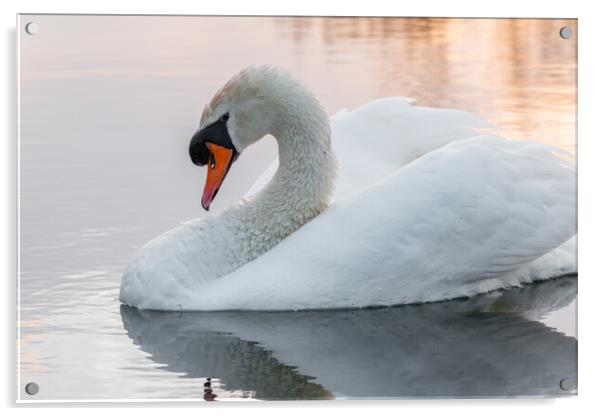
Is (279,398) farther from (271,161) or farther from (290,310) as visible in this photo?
(271,161)

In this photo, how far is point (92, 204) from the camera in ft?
35.7

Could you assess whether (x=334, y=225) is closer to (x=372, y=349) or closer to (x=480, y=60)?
(x=372, y=349)

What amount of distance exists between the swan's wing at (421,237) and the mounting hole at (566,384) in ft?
2.28

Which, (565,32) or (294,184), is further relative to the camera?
(294,184)

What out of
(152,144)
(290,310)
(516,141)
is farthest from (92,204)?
(516,141)

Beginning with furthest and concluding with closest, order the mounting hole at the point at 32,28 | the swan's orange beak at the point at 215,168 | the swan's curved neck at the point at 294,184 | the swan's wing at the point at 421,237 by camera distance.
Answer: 1. the swan's curved neck at the point at 294,184
2. the swan's orange beak at the point at 215,168
3. the swan's wing at the point at 421,237
4. the mounting hole at the point at 32,28

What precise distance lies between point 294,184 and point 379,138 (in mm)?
702

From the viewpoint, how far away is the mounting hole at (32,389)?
9.74m

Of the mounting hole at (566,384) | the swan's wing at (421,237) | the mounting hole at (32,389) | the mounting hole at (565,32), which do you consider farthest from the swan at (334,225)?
the mounting hole at (32,389)

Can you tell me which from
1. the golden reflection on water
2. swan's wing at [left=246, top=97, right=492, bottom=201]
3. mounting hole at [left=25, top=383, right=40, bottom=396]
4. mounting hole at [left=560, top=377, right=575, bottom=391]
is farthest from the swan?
mounting hole at [left=25, top=383, right=40, bottom=396]

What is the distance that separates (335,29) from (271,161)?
102 centimetres

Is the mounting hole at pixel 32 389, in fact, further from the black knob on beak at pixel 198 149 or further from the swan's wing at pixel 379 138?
the swan's wing at pixel 379 138

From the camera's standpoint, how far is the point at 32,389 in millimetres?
9750

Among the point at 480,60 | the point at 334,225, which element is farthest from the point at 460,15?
the point at 334,225
